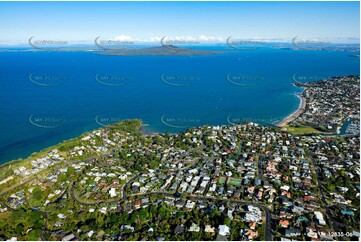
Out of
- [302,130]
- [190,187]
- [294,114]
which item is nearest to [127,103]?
[294,114]

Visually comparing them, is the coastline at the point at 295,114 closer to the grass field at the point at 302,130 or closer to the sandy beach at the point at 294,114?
the sandy beach at the point at 294,114

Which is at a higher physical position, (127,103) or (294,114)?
(294,114)

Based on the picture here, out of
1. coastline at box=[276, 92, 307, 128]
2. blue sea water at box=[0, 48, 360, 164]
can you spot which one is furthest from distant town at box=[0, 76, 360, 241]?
blue sea water at box=[0, 48, 360, 164]

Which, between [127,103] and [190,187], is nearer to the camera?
[190,187]

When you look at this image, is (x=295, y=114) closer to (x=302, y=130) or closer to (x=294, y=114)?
(x=294, y=114)

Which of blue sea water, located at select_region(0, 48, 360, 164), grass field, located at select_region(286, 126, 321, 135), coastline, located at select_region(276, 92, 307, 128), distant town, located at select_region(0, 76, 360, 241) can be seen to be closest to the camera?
distant town, located at select_region(0, 76, 360, 241)

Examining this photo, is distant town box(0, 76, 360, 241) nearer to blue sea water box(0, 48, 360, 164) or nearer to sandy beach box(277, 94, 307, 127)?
sandy beach box(277, 94, 307, 127)

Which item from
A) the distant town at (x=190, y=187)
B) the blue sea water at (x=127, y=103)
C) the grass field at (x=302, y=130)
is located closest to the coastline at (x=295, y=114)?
the blue sea water at (x=127, y=103)

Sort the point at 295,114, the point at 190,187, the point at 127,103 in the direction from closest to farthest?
the point at 190,187
the point at 295,114
the point at 127,103
